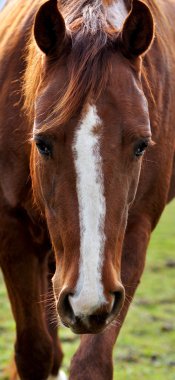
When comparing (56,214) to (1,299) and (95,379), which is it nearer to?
(95,379)

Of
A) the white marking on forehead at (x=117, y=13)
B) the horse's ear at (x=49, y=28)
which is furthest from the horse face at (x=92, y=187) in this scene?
the white marking on forehead at (x=117, y=13)

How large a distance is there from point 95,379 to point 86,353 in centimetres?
15

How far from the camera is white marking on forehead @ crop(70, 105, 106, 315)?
3.82 meters

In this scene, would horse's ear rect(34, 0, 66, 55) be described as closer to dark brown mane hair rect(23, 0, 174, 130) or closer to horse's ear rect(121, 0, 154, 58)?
dark brown mane hair rect(23, 0, 174, 130)

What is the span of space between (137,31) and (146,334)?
4.16 metres

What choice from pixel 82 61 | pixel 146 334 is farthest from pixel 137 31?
pixel 146 334

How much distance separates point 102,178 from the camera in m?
4.00

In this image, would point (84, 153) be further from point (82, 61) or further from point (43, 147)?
point (82, 61)

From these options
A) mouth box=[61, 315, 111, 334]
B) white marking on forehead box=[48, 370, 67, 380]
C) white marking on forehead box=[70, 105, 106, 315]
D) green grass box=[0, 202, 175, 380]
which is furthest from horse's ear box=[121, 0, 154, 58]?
green grass box=[0, 202, 175, 380]

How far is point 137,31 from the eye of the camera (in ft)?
14.2

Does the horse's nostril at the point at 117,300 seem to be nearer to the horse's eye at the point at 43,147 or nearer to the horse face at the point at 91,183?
the horse face at the point at 91,183

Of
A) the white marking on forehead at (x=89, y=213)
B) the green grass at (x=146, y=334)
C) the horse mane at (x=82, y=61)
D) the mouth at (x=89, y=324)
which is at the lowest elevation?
the green grass at (x=146, y=334)

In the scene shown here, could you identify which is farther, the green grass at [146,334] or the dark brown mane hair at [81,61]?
the green grass at [146,334]

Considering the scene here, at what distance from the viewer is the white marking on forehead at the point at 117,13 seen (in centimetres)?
464
